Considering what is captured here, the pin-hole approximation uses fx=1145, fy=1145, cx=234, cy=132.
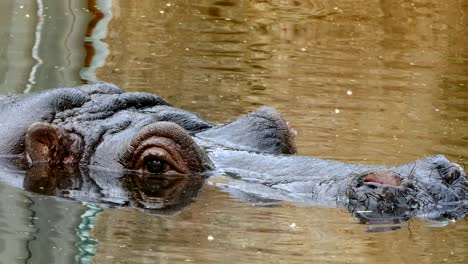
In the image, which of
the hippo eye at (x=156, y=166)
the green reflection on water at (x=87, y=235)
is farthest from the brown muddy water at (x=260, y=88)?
the hippo eye at (x=156, y=166)

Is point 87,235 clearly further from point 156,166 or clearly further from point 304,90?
point 304,90

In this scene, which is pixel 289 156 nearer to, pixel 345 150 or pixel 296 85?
pixel 345 150

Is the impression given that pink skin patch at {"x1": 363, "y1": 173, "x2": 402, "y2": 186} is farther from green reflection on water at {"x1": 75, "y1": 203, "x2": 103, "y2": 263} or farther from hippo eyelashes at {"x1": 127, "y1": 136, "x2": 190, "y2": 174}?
green reflection on water at {"x1": 75, "y1": 203, "x2": 103, "y2": 263}

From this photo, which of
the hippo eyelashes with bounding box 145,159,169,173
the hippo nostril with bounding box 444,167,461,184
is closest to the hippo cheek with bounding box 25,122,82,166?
the hippo eyelashes with bounding box 145,159,169,173

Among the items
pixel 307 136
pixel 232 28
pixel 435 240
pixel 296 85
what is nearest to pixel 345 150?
pixel 307 136

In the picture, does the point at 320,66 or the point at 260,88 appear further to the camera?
the point at 320,66

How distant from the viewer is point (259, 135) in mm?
7293

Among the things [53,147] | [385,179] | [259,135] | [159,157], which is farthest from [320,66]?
[385,179]

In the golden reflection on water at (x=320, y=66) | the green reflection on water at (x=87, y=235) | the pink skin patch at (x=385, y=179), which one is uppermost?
the pink skin patch at (x=385, y=179)

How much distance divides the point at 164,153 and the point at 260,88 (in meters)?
4.98

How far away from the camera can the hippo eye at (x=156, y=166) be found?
7051 mm

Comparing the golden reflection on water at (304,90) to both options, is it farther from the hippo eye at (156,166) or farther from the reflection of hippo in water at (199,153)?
the hippo eye at (156,166)

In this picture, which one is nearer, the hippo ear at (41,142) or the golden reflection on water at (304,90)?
the golden reflection on water at (304,90)

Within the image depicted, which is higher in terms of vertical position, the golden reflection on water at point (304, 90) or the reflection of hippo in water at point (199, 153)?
the reflection of hippo in water at point (199, 153)
